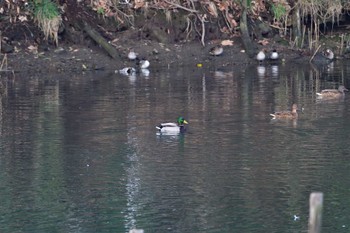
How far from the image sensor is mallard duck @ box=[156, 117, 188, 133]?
880 inches

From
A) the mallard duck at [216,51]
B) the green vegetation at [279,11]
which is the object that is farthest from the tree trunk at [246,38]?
the green vegetation at [279,11]

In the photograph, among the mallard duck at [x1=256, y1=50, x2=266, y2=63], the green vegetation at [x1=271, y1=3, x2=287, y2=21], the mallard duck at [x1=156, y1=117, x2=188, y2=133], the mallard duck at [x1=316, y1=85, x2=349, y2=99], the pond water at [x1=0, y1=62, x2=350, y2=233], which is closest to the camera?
the pond water at [x1=0, y1=62, x2=350, y2=233]

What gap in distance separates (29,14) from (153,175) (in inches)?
715

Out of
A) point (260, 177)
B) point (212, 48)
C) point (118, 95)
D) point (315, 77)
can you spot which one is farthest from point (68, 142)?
point (212, 48)

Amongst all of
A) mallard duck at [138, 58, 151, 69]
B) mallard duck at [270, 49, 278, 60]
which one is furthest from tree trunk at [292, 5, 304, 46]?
mallard duck at [138, 58, 151, 69]

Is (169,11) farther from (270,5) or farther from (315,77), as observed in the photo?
(315,77)

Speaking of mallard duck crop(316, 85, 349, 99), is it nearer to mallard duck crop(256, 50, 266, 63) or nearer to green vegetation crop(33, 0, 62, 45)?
mallard duck crop(256, 50, 266, 63)

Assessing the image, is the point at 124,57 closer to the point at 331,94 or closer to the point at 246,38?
the point at 246,38

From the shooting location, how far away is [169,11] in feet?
123

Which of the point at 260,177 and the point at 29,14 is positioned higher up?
the point at 29,14

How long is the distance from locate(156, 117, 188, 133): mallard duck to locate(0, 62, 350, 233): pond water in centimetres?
21

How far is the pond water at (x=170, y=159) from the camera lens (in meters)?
16.0

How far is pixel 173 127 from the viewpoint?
2236 centimetres

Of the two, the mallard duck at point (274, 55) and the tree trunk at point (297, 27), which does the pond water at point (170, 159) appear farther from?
the tree trunk at point (297, 27)
